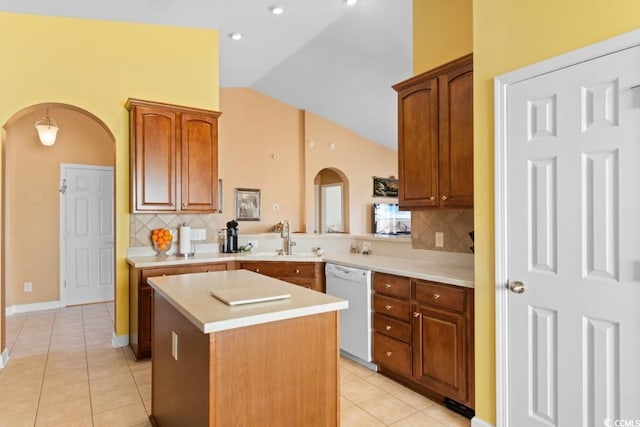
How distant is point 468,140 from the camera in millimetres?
2600

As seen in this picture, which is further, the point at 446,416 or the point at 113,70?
the point at 113,70

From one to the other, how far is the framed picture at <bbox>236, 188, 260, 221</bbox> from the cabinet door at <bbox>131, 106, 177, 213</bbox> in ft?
11.2

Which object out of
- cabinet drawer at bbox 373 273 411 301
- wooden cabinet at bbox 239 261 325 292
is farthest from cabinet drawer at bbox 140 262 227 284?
cabinet drawer at bbox 373 273 411 301

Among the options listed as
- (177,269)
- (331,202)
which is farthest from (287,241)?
(331,202)

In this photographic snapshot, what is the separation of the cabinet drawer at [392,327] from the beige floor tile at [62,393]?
7.33 feet

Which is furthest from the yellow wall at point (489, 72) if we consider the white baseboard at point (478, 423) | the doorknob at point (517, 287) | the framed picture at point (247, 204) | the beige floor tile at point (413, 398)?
the framed picture at point (247, 204)

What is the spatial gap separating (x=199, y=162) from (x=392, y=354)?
8.66 ft

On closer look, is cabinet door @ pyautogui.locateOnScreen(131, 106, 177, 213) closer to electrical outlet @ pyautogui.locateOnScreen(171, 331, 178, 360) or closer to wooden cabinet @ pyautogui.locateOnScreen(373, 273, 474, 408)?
electrical outlet @ pyautogui.locateOnScreen(171, 331, 178, 360)

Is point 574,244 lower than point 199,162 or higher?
lower

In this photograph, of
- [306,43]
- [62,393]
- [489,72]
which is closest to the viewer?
[489,72]

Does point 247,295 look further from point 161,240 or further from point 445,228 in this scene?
point 161,240

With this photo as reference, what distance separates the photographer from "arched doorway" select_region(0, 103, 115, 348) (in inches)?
196

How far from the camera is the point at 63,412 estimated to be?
252cm

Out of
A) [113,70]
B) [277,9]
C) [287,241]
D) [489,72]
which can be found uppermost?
[277,9]
